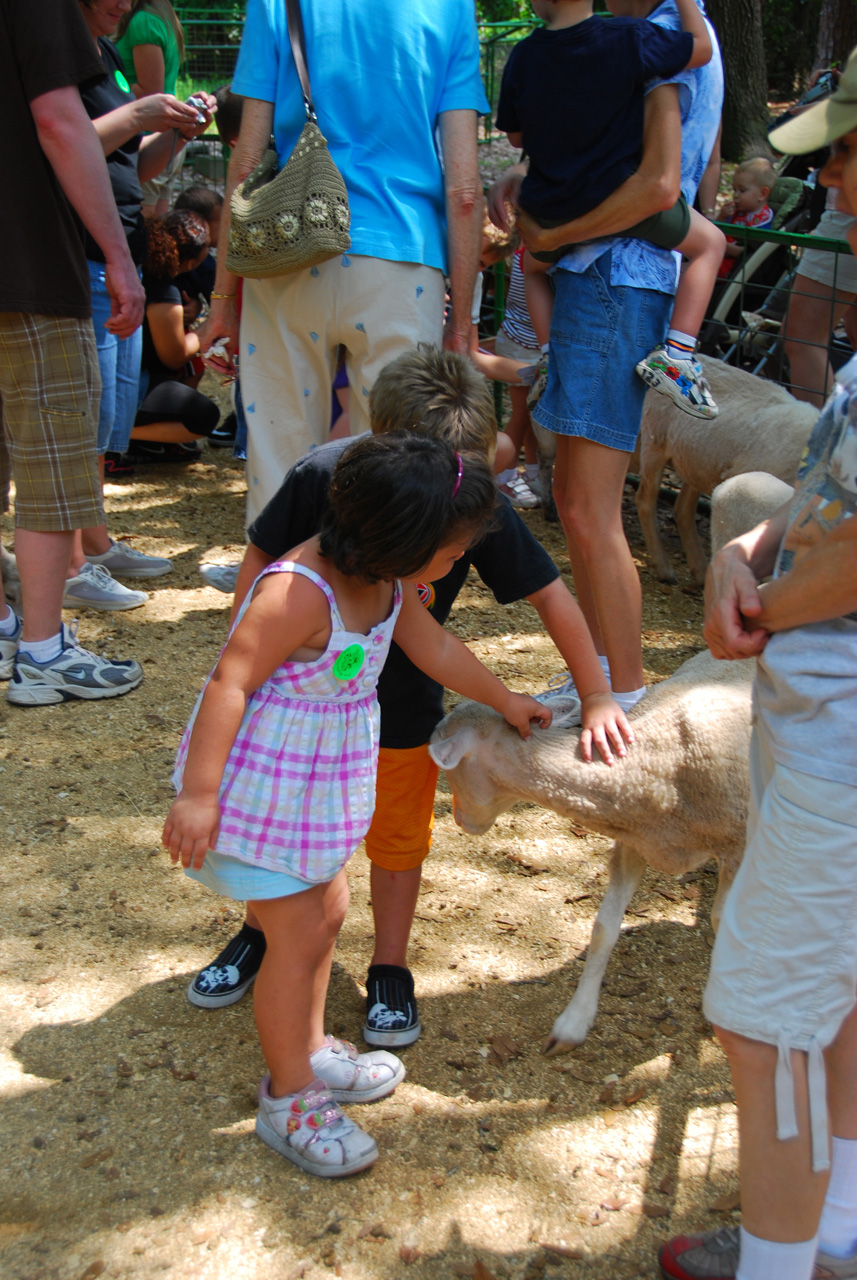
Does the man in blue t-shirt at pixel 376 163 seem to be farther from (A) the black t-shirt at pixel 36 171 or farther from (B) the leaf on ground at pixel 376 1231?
(B) the leaf on ground at pixel 376 1231

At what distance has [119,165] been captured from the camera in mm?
4020

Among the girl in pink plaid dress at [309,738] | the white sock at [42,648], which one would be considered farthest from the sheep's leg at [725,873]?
the white sock at [42,648]

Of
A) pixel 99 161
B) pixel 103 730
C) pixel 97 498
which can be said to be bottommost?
pixel 103 730

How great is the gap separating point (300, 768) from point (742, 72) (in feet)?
33.5

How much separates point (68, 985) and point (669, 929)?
4.73 ft

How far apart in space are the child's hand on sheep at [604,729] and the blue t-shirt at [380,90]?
150 cm

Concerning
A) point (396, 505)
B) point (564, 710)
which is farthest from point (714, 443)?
point (396, 505)

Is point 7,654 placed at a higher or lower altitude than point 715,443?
lower

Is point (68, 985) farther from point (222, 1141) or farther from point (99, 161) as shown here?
point (99, 161)

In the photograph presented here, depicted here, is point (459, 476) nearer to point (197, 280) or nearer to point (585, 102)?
point (585, 102)

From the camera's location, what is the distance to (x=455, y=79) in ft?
9.77

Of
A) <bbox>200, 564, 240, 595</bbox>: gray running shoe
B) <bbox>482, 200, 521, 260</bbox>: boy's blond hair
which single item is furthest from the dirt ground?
<bbox>482, 200, 521, 260</bbox>: boy's blond hair

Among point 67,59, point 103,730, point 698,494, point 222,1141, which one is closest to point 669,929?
point 222,1141

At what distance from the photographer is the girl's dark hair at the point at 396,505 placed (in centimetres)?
167
